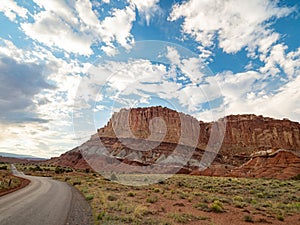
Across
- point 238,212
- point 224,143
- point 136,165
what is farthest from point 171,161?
point 238,212

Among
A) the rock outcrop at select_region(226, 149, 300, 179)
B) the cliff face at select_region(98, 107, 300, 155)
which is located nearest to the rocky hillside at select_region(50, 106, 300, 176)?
the cliff face at select_region(98, 107, 300, 155)

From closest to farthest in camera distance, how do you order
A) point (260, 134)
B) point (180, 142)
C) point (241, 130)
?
point (180, 142)
point (260, 134)
point (241, 130)

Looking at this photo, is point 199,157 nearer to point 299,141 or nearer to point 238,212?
point 299,141

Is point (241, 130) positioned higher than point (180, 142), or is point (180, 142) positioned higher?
point (241, 130)

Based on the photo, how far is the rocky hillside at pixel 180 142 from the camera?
80.3 metres

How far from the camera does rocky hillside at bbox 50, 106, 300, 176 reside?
8031cm

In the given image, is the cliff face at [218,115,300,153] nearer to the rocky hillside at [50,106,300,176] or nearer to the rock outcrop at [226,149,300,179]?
the rocky hillside at [50,106,300,176]

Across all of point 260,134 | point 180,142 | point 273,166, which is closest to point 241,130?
point 260,134

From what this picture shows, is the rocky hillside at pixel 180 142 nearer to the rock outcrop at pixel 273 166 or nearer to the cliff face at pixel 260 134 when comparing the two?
the cliff face at pixel 260 134

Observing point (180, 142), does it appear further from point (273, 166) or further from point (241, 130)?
point (241, 130)

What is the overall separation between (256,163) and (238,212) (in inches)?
1845

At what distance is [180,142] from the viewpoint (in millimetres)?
86375

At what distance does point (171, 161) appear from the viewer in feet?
269

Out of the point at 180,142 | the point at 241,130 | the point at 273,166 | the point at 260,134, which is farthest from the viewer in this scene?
the point at 241,130
